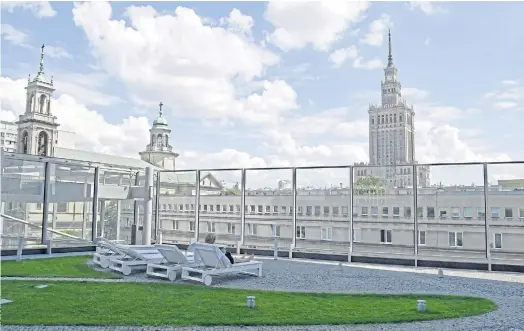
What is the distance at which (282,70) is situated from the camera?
55.3ft

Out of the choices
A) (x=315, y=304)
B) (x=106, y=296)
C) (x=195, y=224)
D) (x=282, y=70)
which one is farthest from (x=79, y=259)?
(x=282, y=70)

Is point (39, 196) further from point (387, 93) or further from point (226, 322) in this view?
point (387, 93)

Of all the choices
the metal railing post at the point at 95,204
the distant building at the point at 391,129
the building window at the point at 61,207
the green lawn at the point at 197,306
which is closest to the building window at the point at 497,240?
the green lawn at the point at 197,306

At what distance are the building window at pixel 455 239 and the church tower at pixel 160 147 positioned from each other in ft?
247

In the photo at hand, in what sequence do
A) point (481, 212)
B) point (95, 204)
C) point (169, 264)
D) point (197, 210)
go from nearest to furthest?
1. point (169, 264)
2. point (481, 212)
3. point (95, 204)
4. point (197, 210)

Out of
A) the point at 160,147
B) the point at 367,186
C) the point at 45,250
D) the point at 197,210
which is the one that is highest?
the point at 160,147

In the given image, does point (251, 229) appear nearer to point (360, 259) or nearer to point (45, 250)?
point (360, 259)

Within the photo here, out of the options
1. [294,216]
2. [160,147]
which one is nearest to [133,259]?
[294,216]

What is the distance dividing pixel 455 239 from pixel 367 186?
8.58 ft

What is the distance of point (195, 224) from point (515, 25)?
36.0 feet

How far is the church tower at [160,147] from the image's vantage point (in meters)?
84.9

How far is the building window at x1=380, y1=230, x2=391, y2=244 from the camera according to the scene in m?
12.5

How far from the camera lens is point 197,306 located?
6566 millimetres

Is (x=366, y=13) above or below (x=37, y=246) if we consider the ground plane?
above
